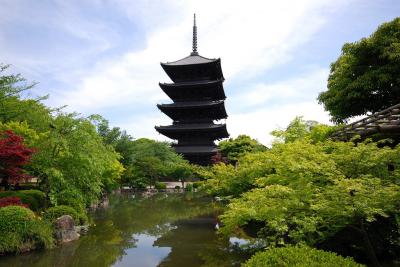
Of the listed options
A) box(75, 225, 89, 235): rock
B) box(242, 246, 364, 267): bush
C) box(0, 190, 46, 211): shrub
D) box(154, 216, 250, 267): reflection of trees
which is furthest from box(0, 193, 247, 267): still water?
box(242, 246, 364, 267): bush

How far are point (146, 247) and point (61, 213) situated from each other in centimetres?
338

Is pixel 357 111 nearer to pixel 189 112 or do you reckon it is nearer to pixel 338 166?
pixel 338 166

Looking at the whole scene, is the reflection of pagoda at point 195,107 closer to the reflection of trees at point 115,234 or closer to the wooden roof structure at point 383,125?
the reflection of trees at point 115,234

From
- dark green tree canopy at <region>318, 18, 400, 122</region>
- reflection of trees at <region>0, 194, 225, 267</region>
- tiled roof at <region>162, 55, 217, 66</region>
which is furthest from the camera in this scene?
tiled roof at <region>162, 55, 217, 66</region>

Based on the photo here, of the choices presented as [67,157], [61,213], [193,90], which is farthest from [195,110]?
[61,213]

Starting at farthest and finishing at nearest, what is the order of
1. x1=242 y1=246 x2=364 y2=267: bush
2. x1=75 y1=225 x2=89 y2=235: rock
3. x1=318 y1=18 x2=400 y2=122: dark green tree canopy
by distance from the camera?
1. x1=318 y1=18 x2=400 y2=122: dark green tree canopy
2. x1=75 y1=225 x2=89 y2=235: rock
3. x1=242 y1=246 x2=364 y2=267: bush

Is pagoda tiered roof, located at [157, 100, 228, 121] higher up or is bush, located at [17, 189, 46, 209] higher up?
pagoda tiered roof, located at [157, 100, 228, 121]

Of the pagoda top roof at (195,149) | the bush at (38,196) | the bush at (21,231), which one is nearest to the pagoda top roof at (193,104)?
the pagoda top roof at (195,149)

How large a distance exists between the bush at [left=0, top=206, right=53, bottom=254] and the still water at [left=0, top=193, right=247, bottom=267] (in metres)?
0.30

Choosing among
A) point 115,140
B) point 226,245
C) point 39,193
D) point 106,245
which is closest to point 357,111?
point 226,245

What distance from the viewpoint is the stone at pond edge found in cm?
1003

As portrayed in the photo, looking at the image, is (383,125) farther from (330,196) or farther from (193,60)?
(193,60)

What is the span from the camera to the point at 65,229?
10305mm

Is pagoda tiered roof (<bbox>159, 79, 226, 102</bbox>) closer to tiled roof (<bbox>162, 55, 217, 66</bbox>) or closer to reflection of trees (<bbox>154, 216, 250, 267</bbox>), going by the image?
tiled roof (<bbox>162, 55, 217, 66</bbox>)
